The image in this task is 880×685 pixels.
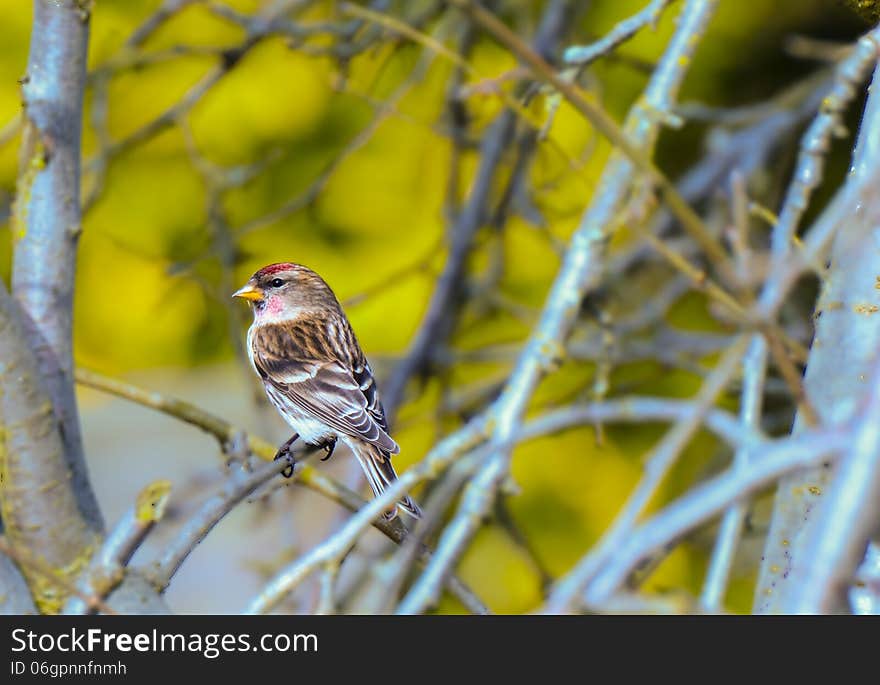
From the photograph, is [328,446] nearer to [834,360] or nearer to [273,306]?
[273,306]

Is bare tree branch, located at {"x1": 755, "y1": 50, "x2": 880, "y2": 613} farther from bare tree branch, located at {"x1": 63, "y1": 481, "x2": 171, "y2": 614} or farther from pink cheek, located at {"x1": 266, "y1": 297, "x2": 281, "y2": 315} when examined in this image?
pink cheek, located at {"x1": 266, "y1": 297, "x2": 281, "y2": 315}

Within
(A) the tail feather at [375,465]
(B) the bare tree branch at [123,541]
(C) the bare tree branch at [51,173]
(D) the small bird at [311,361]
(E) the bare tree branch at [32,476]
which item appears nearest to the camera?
(B) the bare tree branch at [123,541]

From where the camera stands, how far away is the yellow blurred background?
3.93m

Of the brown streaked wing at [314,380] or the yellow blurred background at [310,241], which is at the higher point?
the yellow blurred background at [310,241]

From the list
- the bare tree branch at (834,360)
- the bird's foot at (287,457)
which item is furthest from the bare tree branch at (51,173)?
the bare tree branch at (834,360)

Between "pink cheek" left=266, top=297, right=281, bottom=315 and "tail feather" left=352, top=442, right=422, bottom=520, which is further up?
"pink cheek" left=266, top=297, right=281, bottom=315

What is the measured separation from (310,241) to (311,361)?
131 cm

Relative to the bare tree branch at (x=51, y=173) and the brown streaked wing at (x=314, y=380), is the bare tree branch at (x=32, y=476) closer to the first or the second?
the bare tree branch at (x=51, y=173)

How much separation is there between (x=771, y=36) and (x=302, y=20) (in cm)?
174

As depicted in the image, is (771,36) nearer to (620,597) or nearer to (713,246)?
(713,246)

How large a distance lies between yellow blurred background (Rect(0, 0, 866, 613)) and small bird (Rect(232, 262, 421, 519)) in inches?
39.8

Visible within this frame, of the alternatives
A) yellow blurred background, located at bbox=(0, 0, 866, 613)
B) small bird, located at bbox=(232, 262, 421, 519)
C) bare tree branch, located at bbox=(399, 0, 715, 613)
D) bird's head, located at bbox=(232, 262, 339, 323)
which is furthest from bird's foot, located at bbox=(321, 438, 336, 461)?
yellow blurred background, located at bbox=(0, 0, 866, 613)

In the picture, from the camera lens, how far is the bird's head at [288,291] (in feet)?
8.76

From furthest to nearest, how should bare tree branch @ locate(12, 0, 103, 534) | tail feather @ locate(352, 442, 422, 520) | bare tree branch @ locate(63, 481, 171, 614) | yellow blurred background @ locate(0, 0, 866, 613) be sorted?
1. yellow blurred background @ locate(0, 0, 866, 613)
2. tail feather @ locate(352, 442, 422, 520)
3. bare tree branch @ locate(12, 0, 103, 534)
4. bare tree branch @ locate(63, 481, 171, 614)
